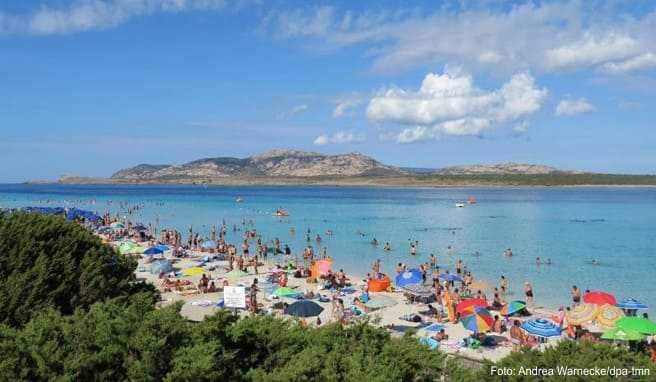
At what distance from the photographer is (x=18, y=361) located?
9391 millimetres

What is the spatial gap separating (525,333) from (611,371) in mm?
11829

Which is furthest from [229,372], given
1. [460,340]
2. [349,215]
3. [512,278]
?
[349,215]

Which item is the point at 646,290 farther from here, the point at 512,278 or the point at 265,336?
the point at 265,336

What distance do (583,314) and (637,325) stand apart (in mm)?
2519

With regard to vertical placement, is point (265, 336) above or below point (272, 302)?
above

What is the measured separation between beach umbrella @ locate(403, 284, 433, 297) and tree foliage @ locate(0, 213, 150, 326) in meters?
13.0

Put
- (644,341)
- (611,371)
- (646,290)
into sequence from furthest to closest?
(646,290) → (644,341) → (611,371)

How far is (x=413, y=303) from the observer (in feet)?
84.9

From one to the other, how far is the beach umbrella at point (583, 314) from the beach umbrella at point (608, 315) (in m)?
0.18

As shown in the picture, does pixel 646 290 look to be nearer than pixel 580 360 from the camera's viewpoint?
No

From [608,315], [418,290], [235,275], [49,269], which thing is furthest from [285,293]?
[608,315]

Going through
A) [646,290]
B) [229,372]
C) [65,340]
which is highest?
[65,340]

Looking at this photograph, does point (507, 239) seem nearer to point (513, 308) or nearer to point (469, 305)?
point (513, 308)

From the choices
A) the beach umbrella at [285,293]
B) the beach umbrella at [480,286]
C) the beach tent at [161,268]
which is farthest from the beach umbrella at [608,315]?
the beach tent at [161,268]
